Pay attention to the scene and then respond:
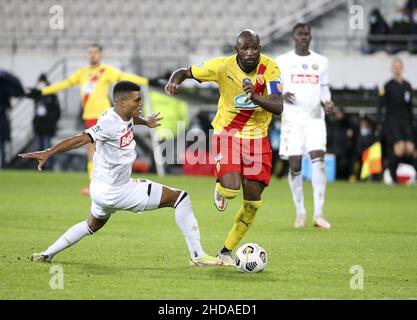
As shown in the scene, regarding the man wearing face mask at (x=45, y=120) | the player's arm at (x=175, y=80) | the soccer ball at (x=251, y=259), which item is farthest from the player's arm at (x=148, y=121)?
the man wearing face mask at (x=45, y=120)

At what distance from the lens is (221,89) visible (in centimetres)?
962

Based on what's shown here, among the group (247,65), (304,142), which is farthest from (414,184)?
(247,65)

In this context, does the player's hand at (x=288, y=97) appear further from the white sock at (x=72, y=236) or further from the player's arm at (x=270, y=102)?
the white sock at (x=72, y=236)

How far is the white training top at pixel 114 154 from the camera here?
8.76 meters

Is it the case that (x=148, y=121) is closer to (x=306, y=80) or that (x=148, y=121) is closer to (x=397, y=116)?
(x=306, y=80)

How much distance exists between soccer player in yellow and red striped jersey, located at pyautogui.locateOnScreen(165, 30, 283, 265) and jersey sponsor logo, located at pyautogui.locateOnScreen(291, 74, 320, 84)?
3880 mm

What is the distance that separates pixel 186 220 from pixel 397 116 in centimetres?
1341

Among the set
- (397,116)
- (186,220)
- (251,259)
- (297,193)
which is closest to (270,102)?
(186,220)

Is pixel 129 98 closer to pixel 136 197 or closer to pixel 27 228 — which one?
pixel 136 197

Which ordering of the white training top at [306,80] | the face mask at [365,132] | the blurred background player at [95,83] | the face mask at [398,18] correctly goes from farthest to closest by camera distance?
the face mask at [398,18], the face mask at [365,132], the blurred background player at [95,83], the white training top at [306,80]

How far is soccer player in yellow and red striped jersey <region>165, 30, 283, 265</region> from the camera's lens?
9188 millimetres

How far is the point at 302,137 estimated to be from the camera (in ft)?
44.0

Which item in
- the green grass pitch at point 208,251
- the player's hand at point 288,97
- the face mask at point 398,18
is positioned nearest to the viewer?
the green grass pitch at point 208,251

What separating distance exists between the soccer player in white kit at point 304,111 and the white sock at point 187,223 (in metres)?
4.52
